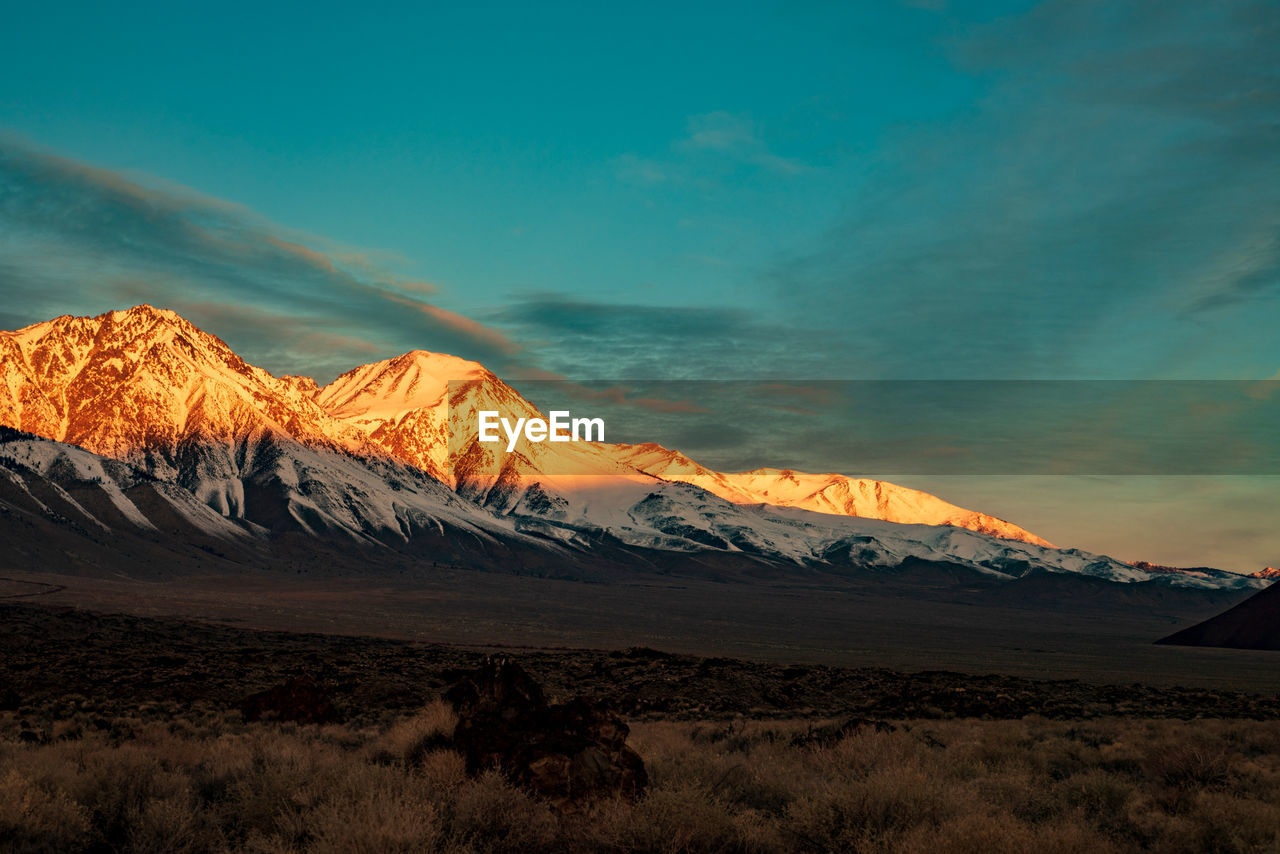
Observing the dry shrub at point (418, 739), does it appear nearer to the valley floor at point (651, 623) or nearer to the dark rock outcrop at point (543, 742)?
the dark rock outcrop at point (543, 742)

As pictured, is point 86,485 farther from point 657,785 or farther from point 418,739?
point 657,785

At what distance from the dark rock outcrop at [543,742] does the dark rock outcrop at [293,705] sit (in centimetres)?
1107

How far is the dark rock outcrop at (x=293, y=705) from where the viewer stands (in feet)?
76.2

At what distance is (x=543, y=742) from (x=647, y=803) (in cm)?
254

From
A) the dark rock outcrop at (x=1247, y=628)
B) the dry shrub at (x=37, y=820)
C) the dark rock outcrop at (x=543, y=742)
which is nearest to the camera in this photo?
the dry shrub at (x=37, y=820)

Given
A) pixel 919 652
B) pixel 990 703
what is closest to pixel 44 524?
pixel 919 652

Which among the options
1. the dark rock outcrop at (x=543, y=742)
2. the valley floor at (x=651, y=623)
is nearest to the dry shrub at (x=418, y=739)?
the dark rock outcrop at (x=543, y=742)

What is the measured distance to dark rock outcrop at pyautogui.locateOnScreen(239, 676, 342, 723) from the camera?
23.2 meters

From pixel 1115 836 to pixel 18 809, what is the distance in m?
11.7

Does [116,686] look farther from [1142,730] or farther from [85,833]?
[1142,730]

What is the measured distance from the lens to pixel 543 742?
1162 cm

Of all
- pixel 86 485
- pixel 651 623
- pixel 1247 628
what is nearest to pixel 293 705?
pixel 651 623

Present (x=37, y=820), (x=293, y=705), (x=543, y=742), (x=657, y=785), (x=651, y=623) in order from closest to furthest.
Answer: (x=37, y=820)
(x=543, y=742)
(x=657, y=785)
(x=293, y=705)
(x=651, y=623)

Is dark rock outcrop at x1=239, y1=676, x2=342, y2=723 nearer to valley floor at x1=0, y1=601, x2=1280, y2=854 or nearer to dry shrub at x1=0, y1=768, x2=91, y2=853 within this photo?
valley floor at x1=0, y1=601, x2=1280, y2=854
